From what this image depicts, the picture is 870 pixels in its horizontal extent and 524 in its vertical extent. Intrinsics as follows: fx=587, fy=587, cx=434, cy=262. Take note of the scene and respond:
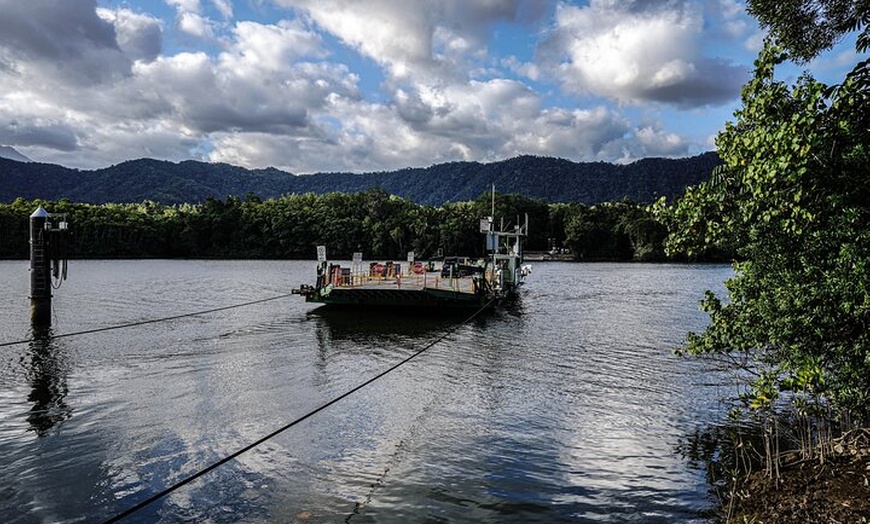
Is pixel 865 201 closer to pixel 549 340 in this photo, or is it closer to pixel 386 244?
pixel 549 340

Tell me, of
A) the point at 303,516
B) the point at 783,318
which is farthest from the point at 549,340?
the point at 303,516

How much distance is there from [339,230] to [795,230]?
126m

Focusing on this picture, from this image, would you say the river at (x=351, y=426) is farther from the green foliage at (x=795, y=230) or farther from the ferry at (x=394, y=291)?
the ferry at (x=394, y=291)

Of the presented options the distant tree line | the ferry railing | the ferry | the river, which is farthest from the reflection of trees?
the distant tree line

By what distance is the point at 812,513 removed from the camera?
6145mm

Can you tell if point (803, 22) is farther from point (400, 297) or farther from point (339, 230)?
point (339, 230)

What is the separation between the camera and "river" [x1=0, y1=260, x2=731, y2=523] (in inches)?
307

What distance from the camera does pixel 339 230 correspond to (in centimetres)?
12962

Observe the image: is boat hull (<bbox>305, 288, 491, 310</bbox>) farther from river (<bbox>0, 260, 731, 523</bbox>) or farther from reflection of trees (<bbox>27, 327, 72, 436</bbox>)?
reflection of trees (<bbox>27, 327, 72, 436</bbox>)

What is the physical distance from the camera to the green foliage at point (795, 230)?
5.77 metres

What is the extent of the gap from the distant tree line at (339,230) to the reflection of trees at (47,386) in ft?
334

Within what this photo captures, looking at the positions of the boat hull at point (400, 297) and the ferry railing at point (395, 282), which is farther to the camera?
the ferry railing at point (395, 282)

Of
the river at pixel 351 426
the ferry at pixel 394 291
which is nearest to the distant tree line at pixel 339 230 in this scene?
the ferry at pixel 394 291

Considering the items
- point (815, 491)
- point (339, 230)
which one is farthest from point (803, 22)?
point (339, 230)
